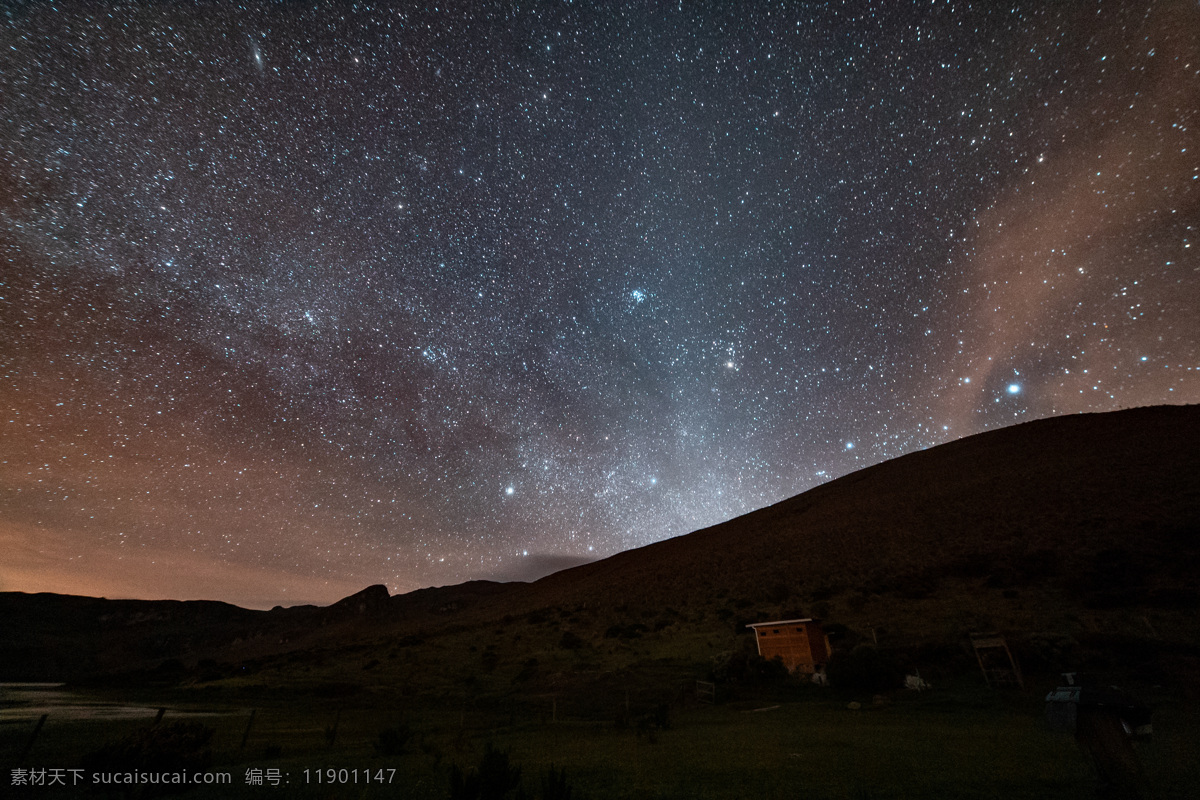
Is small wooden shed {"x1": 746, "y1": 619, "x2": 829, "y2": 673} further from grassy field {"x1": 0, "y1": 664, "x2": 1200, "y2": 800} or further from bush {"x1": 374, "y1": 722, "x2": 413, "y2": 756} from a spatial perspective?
bush {"x1": 374, "y1": 722, "x2": 413, "y2": 756}

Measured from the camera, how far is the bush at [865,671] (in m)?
19.8

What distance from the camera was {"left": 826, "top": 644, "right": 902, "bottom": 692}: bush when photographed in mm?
19781

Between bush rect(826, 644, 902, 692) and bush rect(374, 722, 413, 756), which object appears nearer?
bush rect(374, 722, 413, 756)

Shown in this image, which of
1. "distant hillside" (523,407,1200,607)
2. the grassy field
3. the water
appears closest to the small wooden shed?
the grassy field

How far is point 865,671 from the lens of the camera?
66.0 feet

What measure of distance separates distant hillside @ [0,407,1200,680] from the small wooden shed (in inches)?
218

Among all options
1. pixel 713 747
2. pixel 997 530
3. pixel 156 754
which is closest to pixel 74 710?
pixel 156 754

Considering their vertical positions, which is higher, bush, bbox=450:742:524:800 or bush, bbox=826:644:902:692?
bush, bbox=450:742:524:800

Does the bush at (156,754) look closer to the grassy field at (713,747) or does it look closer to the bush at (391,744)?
the grassy field at (713,747)

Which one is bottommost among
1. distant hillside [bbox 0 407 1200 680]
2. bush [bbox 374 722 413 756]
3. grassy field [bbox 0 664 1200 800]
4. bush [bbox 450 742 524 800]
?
grassy field [bbox 0 664 1200 800]

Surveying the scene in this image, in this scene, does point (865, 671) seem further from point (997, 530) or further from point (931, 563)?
point (997, 530)

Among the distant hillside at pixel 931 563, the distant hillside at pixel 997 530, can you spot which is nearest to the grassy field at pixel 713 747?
the distant hillside at pixel 931 563

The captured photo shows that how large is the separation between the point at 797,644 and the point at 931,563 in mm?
21968

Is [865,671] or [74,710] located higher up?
[74,710]
